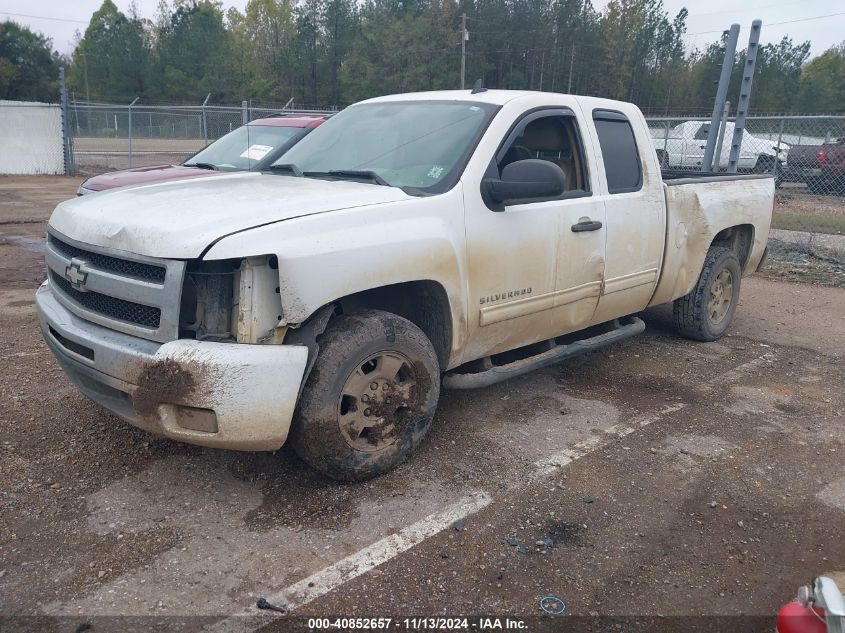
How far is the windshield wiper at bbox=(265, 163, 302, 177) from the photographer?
435cm

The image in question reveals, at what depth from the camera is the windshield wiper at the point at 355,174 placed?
385 centimetres

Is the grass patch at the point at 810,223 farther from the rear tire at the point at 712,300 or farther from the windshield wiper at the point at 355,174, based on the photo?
the windshield wiper at the point at 355,174

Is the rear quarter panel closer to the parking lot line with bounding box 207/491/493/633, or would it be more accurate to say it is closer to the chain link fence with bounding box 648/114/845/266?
the chain link fence with bounding box 648/114/845/266

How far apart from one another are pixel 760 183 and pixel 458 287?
383 centimetres

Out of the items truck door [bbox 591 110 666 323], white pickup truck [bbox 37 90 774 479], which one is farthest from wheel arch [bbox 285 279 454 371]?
truck door [bbox 591 110 666 323]

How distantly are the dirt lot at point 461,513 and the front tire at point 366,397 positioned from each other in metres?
0.18

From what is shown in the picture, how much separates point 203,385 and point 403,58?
5681 centimetres

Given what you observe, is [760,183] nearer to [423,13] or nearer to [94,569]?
[94,569]

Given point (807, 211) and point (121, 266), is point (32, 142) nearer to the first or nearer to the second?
point (807, 211)

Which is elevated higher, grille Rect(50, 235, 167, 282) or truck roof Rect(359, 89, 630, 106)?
truck roof Rect(359, 89, 630, 106)

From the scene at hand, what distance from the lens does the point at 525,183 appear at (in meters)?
3.75

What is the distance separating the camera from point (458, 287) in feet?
12.1

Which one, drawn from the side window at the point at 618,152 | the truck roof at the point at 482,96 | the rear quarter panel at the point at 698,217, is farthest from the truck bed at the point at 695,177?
the truck roof at the point at 482,96

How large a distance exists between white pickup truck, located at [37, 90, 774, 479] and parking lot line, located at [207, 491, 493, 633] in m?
0.44
